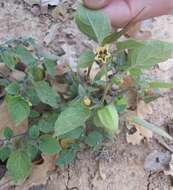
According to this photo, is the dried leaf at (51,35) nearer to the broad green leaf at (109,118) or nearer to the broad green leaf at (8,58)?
the broad green leaf at (8,58)

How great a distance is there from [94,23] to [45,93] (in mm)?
245

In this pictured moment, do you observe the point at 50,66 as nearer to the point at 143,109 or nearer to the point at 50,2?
the point at 143,109

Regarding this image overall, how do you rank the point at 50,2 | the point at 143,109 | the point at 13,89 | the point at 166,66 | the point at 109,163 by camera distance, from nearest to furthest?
the point at 13,89, the point at 109,163, the point at 143,109, the point at 166,66, the point at 50,2

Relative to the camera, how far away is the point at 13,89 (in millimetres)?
1335

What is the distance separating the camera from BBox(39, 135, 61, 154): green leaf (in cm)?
135

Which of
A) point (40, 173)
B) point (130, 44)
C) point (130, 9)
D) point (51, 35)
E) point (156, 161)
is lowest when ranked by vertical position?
point (156, 161)

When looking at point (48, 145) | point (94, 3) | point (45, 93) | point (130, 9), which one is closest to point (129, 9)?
point (130, 9)

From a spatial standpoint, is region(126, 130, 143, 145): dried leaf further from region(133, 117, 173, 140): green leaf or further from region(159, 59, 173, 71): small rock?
Answer: region(159, 59, 173, 71): small rock

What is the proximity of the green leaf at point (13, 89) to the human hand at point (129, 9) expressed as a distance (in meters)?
0.38

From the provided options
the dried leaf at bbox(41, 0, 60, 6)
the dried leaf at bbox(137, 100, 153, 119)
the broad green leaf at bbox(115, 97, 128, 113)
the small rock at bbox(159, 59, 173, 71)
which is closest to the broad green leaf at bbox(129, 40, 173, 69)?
the broad green leaf at bbox(115, 97, 128, 113)

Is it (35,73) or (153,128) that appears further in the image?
(35,73)

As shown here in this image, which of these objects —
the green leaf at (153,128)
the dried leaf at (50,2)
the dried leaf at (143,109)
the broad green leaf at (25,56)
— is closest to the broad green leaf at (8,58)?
the broad green leaf at (25,56)

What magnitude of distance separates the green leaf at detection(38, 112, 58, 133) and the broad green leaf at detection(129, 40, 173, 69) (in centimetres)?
29

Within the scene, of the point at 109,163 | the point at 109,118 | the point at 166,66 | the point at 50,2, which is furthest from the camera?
the point at 50,2
